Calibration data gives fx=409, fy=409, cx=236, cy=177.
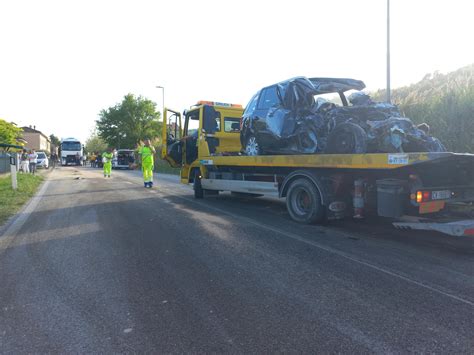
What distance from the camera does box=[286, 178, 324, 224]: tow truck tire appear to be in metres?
7.03

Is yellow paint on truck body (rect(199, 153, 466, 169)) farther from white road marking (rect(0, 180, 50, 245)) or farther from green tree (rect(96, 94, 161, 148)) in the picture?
green tree (rect(96, 94, 161, 148))

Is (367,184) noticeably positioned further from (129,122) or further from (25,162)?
(129,122)

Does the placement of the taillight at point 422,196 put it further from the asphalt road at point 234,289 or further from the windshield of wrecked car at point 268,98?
the windshield of wrecked car at point 268,98

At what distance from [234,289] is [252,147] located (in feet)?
18.9

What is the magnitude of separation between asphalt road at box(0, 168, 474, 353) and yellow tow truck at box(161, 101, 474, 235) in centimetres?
39

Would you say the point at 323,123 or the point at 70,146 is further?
the point at 70,146

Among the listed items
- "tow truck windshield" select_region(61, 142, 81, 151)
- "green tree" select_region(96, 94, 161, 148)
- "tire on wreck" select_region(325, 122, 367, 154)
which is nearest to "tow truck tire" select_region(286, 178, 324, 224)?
"tire on wreck" select_region(325, 122, 367, 154)

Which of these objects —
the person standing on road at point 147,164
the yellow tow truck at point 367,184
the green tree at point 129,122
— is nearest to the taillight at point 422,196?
the yellow tow truck at point 367,184

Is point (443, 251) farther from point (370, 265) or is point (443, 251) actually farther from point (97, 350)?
point (97, 350)

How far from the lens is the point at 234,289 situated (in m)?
3.96

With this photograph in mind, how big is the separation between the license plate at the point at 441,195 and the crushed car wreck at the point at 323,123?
3.19 ft

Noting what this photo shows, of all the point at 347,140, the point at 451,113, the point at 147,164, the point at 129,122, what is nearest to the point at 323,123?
the point at 347,140

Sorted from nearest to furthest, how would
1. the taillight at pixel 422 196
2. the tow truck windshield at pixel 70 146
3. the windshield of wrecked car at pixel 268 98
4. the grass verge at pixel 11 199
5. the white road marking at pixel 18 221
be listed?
the taillight at pixel 422 196 → the white road marking at pixel 18 221 → the windshield of wrecked car at pixel 268 98 → the grass verge at pixel 11 199 → the tow truck windshield at pixel 70 146

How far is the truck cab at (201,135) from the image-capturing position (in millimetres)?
11203
